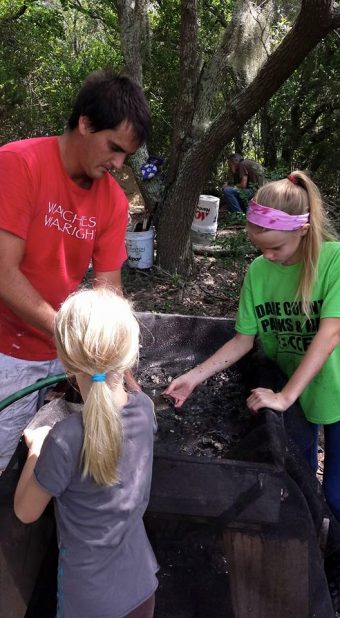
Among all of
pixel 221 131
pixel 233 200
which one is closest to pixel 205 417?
pixel 221 131

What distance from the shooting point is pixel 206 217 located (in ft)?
20.9

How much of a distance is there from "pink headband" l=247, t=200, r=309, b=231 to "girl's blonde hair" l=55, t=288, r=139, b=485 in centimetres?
71

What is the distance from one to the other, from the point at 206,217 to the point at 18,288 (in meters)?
4.95

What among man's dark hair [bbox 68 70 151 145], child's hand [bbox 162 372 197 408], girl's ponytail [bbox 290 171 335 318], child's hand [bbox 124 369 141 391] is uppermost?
man's dark hair [bbox 68 70 151 145]

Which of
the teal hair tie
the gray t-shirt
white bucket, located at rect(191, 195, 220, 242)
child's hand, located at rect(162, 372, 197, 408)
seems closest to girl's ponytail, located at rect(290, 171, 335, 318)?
child's hand, located at rect(162, 372, 197, 408)

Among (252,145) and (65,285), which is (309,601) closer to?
(65,285)

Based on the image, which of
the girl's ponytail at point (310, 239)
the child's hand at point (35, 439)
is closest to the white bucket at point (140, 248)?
the girl's ponytail at point (310, 239)

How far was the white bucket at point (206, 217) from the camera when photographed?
6316 millimetres

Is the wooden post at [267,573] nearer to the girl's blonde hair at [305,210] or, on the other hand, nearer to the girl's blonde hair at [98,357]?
the girl's blonde hair at [98,357]

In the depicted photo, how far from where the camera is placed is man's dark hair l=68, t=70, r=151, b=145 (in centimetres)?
156

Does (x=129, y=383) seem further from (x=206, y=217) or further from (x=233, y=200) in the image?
(x=233, y=200)

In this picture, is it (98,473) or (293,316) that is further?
(293,316)

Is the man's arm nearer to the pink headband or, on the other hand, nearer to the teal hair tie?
the teal hair tie

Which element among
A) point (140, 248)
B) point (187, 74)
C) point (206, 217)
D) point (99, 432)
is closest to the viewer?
point (99, 432)
